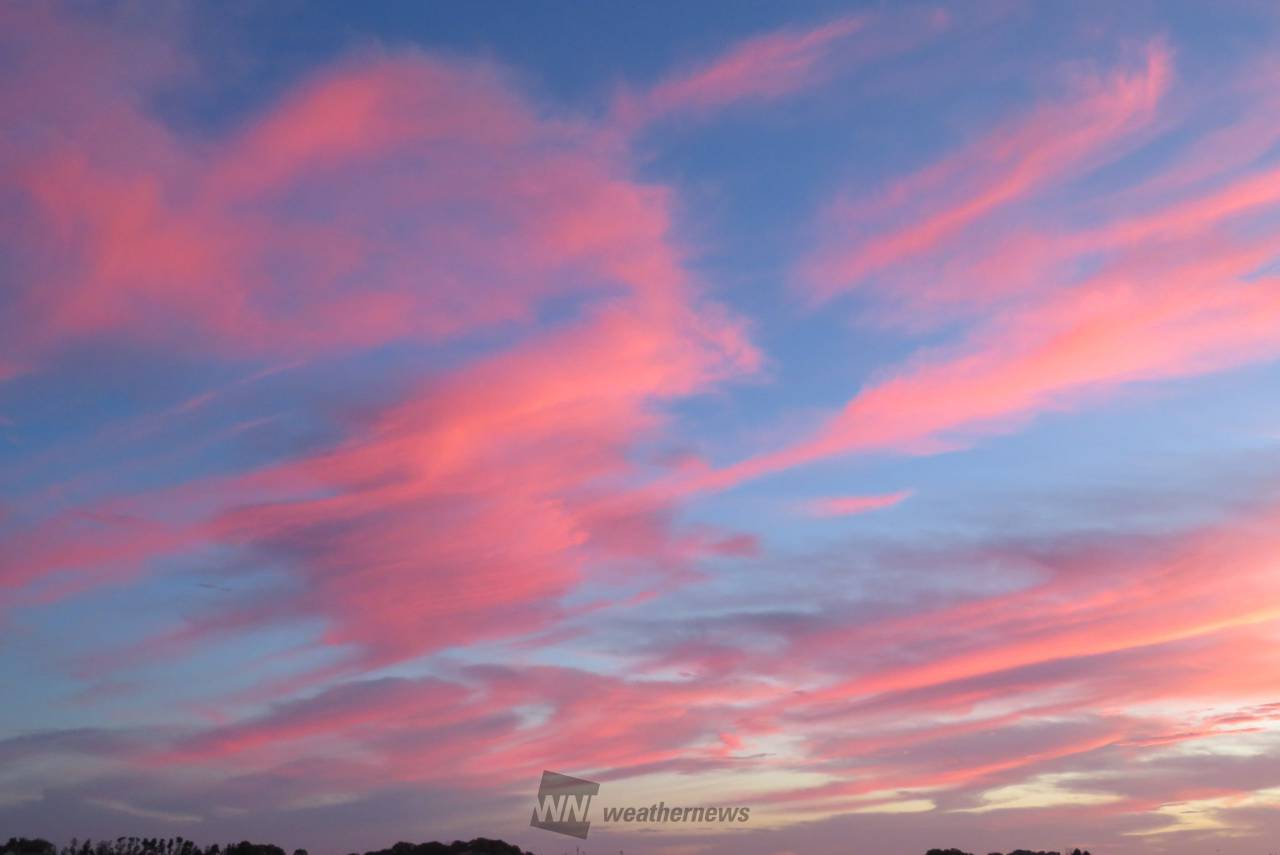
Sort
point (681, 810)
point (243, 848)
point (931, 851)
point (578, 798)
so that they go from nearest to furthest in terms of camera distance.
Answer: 1. point (681, 810)
2. point (578, 798)
3. point (243, 848)
4. point (931, 851)

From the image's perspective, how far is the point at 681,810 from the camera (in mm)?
118125

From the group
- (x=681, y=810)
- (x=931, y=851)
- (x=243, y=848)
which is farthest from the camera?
(x=931, y=851)

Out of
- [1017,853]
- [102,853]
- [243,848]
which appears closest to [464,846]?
[243,848]

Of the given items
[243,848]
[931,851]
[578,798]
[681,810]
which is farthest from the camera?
[931,851]

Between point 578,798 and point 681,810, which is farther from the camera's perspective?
point 578,798

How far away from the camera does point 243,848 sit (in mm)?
134875

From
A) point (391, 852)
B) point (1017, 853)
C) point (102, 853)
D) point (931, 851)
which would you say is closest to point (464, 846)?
point (391, 852)

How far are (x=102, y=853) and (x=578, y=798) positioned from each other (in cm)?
4830

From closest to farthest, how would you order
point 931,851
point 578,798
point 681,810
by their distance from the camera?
point 681,810 → point 578,798 → point 931,851

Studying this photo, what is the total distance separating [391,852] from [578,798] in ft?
72.1

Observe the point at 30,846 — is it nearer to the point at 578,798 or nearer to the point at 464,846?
the point at 464,846

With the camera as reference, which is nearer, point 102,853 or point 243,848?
point 102,853

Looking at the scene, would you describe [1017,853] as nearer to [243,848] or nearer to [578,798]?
[578,798]

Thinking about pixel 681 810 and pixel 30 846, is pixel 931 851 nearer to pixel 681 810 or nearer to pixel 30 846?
pixel 681 810
